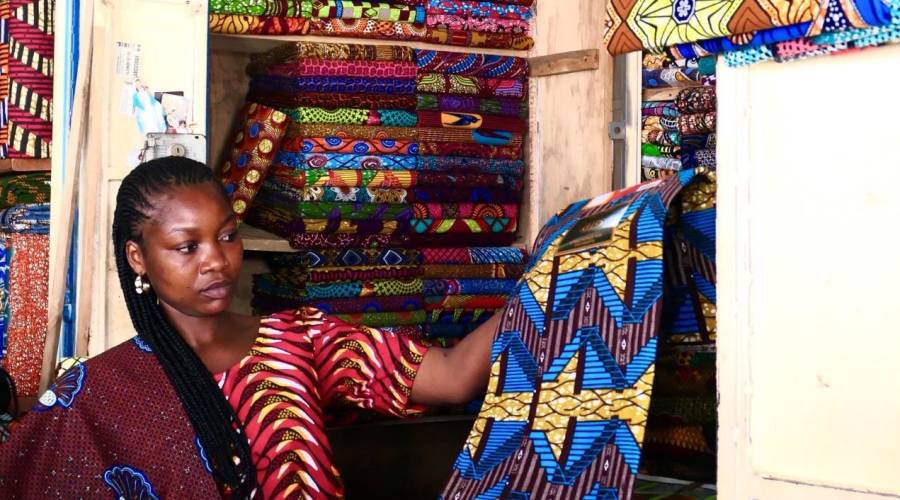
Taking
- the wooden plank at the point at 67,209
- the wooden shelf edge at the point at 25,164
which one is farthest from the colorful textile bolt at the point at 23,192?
the wooden plank at the point at 67,209

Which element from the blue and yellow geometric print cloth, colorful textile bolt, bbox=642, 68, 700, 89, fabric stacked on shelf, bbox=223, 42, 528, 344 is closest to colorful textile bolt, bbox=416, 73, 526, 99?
fabric stacked on shelf, bbox=223, 42, 528, 344

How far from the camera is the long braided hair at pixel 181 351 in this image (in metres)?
2.18

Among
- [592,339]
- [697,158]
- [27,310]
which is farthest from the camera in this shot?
[697,158]

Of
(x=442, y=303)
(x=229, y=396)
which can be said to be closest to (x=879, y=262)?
(x=229, y=396)

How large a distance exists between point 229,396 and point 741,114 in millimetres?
1153

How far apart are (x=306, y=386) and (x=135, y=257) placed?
0.42 meters

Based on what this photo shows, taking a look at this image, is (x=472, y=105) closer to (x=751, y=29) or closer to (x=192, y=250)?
(x=192, y=250)

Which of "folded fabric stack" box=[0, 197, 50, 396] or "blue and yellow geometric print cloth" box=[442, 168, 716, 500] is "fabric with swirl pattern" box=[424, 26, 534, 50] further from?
"blue and yellow geometric print cloth" box=[442, 168, 716, 500]

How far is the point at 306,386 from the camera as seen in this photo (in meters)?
2.34

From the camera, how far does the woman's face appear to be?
7.27 ft

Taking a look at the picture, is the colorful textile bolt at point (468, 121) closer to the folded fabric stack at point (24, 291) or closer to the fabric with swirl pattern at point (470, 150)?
the fabric with swirl pattern at point (470, 150)

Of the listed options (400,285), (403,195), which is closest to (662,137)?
(403,195)

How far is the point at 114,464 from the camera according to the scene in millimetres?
2160

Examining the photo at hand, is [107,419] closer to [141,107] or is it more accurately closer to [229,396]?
[229,396]
